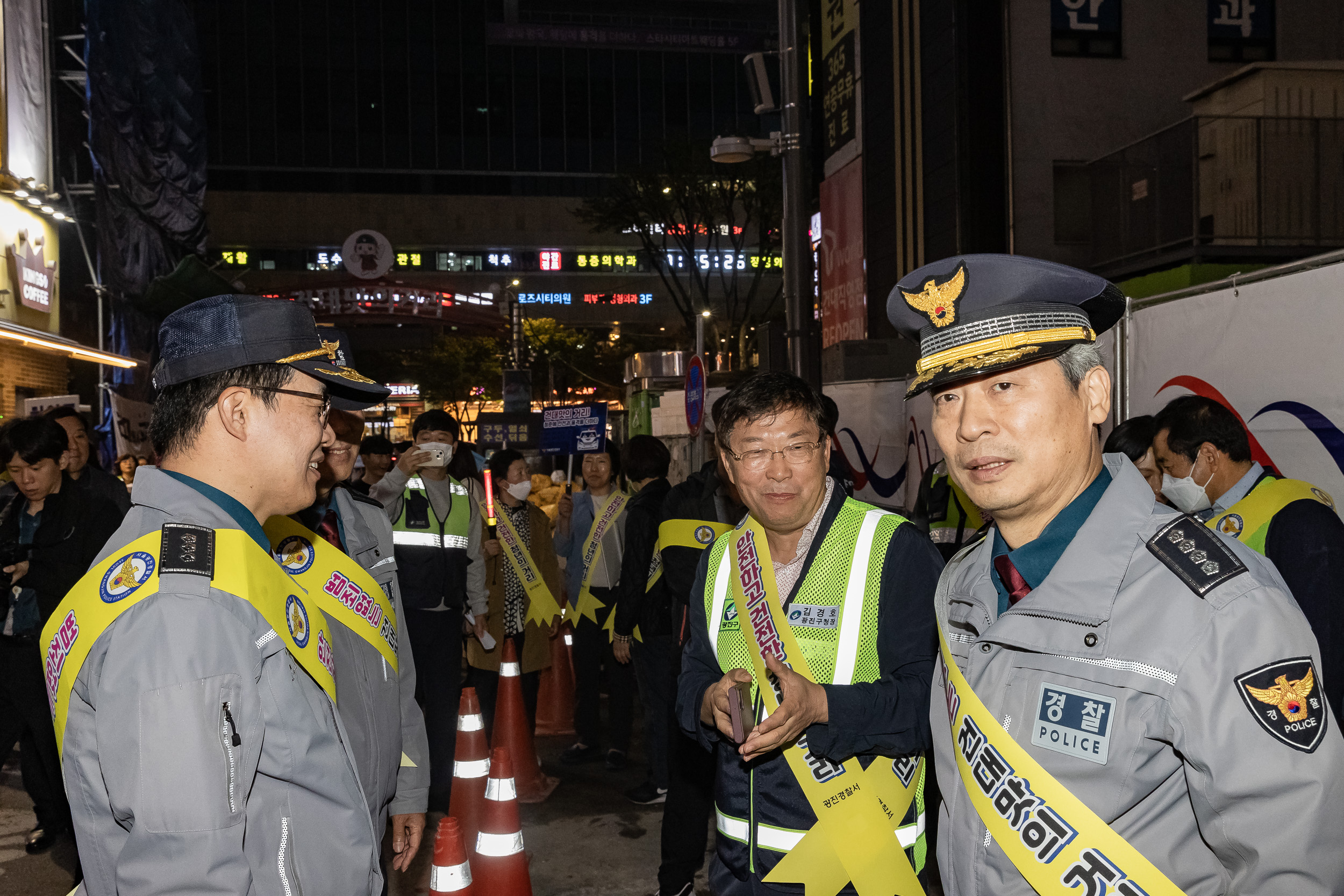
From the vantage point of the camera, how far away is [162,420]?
2.18 meters

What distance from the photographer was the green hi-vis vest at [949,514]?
22.7 feet

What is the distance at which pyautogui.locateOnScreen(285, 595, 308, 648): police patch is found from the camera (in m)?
2.12

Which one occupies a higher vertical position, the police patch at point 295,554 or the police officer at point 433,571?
the police patch at point 295,554

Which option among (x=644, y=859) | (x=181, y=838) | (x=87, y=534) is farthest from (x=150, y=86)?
(x=181, y=838)

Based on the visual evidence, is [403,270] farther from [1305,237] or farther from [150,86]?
[1305,237]

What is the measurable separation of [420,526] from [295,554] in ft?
10.0

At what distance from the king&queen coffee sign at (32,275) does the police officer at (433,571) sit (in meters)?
13.2

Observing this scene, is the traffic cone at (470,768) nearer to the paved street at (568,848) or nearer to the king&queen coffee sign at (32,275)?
the paved street at (568,848)

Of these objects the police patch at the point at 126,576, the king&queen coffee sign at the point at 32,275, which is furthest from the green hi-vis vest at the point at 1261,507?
the king&queen coffee sign at the point at 32,275

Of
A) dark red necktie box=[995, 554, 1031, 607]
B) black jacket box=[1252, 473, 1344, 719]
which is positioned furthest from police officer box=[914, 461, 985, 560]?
dark red necktie box=[995, 554, 1031, 607]

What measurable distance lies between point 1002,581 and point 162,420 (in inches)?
70.9

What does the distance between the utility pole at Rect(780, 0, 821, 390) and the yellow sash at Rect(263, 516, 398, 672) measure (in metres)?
6.32

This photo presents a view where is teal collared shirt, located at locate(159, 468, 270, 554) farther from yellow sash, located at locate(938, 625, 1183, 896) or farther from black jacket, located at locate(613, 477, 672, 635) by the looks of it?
black jacket, located at locate(613, 477, 672, 635)

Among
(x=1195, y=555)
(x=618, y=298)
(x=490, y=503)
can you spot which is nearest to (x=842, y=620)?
(x=1195, y=555)
